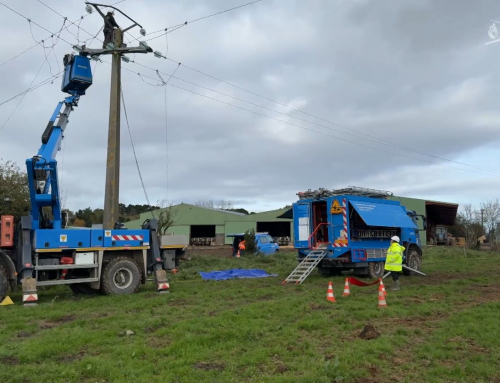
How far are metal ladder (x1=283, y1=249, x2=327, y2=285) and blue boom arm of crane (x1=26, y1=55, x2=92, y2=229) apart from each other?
7.44 meters

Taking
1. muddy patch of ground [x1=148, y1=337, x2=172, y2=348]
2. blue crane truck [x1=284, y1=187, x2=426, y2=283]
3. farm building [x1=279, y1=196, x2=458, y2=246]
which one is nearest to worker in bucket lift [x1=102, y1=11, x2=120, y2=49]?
blue crane truck [x1=284, y1=187, x2=426, y2=283]

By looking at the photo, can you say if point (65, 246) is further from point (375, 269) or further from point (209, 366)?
point (375, 269)

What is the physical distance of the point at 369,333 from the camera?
7559 millimetres

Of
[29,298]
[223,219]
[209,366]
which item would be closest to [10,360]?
[209,366]

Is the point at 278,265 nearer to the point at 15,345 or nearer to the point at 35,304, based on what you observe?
the point at 35,304

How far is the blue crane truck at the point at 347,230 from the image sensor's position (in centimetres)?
1630

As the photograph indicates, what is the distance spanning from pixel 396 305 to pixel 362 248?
6055 mm

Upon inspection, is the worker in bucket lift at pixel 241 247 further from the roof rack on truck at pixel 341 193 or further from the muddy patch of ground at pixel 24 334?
the muddy patch of ground at pixel 24 334

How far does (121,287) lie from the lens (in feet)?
42.3

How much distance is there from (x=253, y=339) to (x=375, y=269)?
35.5ft

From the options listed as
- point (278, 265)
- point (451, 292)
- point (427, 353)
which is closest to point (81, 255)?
point (427, 353)

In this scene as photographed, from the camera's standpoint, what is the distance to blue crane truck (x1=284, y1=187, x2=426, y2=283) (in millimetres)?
16297

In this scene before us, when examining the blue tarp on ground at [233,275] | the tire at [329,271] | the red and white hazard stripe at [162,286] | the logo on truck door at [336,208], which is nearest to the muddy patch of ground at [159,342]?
the red and white hazard stripe at [162,286]

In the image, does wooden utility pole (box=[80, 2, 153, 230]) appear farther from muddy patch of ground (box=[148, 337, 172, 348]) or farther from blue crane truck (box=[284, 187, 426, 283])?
muddy patch of ground (box=[148, 337, 172, 348])
